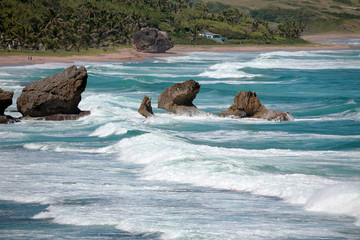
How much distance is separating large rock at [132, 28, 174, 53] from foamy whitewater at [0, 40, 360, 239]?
7638 centimetres

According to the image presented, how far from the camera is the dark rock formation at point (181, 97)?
1409 inches

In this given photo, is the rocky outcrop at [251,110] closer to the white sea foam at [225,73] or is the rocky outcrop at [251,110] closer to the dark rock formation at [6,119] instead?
the dark rock formation at [6,119]

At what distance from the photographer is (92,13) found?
447 feet

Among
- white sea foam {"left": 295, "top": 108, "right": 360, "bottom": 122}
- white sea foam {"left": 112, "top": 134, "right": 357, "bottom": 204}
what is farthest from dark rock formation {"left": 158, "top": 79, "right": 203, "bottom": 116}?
white sea foam {"left": 112, "top": 134, "right": 357, "bottom": 204}

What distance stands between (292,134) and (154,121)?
810 centimetres

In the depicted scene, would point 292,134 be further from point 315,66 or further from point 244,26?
point 244,26

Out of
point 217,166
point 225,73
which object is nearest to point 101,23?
point 225,73

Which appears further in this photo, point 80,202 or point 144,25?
point 144,25

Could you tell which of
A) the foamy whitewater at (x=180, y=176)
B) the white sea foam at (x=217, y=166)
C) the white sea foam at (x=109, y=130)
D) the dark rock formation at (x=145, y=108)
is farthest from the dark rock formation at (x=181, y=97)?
the white sea foam at (x=217, y=166)

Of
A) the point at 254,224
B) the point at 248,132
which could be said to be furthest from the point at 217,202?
the point at 248,132

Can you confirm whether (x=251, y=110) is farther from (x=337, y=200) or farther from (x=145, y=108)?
(x=337, y=200)

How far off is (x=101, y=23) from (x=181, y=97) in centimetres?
9140

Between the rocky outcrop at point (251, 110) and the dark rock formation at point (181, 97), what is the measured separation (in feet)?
6.96

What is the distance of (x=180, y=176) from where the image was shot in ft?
65.1
